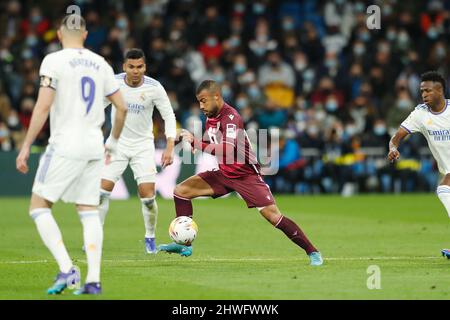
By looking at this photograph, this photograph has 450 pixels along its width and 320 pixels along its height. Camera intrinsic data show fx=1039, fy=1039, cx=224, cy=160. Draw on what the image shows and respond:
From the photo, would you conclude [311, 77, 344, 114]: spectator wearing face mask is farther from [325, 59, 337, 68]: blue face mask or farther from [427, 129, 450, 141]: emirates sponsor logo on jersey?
[427, 129, 450, 141]: emirates sponsor logo on jersey

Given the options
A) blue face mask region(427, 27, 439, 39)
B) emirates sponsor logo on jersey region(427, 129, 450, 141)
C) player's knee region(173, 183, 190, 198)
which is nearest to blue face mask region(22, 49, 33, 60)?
blue face mask region(427, 27, 439, 39)

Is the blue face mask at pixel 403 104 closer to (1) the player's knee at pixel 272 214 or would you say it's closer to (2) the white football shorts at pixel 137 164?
(2) the white football shorts at pixel 137 164

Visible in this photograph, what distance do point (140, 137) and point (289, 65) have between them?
595 inches

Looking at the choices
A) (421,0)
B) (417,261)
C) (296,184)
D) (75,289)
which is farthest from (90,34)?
(75,289)

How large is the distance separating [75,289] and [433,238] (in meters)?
7.53

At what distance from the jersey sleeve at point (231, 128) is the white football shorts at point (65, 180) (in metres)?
2.81

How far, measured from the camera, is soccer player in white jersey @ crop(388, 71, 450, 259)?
12.8 meters

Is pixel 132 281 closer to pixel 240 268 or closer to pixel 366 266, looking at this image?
pixel 240 268

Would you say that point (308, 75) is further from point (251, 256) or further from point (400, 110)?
point (251, 256)

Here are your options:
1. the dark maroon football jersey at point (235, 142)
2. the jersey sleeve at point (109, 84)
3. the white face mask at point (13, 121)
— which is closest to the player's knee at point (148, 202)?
the dark maroon football jersey at point (235, 142)

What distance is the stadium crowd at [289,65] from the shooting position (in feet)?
88.3

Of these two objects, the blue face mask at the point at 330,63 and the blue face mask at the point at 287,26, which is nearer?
the blue face mask at the point at 330,63

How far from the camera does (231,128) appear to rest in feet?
40.5

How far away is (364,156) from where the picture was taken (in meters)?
26.9
